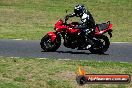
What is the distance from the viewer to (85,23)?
17250 mm

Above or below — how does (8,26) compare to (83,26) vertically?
below

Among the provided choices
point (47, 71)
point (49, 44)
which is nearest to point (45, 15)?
point (49, 44)

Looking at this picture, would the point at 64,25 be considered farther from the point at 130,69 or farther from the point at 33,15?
the point at 33,15

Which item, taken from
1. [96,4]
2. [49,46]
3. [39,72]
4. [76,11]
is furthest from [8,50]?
[96,4]

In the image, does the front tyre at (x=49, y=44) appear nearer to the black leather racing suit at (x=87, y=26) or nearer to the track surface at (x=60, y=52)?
the track surface at (x=60, y=52)

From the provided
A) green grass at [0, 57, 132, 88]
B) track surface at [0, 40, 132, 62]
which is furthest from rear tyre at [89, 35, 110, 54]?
green grass at [0, 57, 132, 88]

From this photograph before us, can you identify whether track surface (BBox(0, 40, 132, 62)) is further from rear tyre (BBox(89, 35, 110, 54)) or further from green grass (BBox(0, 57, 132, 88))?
green grass (BBox(0, 57, 132, 88))

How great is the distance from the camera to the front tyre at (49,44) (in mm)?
17297

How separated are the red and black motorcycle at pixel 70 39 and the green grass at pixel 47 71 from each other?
2.59 metres

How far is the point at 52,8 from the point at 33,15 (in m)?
3.77

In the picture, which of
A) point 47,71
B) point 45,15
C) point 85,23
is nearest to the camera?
point 47,71

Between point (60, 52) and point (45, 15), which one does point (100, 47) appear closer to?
point (60, 52)

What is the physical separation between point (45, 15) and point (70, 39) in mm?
14760

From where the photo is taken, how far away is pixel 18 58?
14.9 meters
